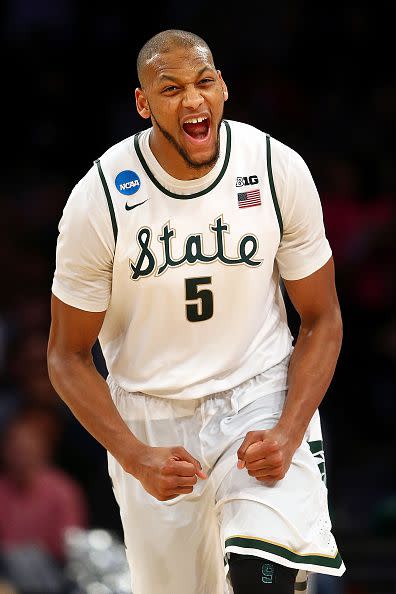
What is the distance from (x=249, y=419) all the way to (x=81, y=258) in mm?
749

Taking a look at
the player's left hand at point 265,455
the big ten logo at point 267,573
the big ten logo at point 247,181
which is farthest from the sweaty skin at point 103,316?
the big ten logo at point 267,573

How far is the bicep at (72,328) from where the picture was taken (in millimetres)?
4086

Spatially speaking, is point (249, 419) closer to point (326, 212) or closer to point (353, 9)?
point (326, 212)

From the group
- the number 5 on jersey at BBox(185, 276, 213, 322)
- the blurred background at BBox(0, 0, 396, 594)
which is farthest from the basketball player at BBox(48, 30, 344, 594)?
the blurred background at BBox(0, 0, 396, 594)

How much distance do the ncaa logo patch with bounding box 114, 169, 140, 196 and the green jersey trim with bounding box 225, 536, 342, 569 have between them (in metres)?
1.16

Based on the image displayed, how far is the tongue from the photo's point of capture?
3963 millimetres

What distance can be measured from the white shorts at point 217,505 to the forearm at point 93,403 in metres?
0.23

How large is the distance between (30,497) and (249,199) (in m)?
2.96

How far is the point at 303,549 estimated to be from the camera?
12.3ft

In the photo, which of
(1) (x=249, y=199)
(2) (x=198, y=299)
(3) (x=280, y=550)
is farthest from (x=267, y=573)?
(1) (x=249, y=199)

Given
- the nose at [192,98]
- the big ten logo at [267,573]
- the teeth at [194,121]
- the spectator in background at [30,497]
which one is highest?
the nose at [192,98]

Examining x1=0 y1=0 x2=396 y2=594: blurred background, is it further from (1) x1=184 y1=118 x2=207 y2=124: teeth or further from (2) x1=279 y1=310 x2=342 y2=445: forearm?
(1) x1=184 y1=118 x2=207 y2=124: teeth

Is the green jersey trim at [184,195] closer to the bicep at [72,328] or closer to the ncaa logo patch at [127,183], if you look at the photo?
the ncaa logo patch at [127,183]

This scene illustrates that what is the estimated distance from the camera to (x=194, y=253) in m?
4.04
